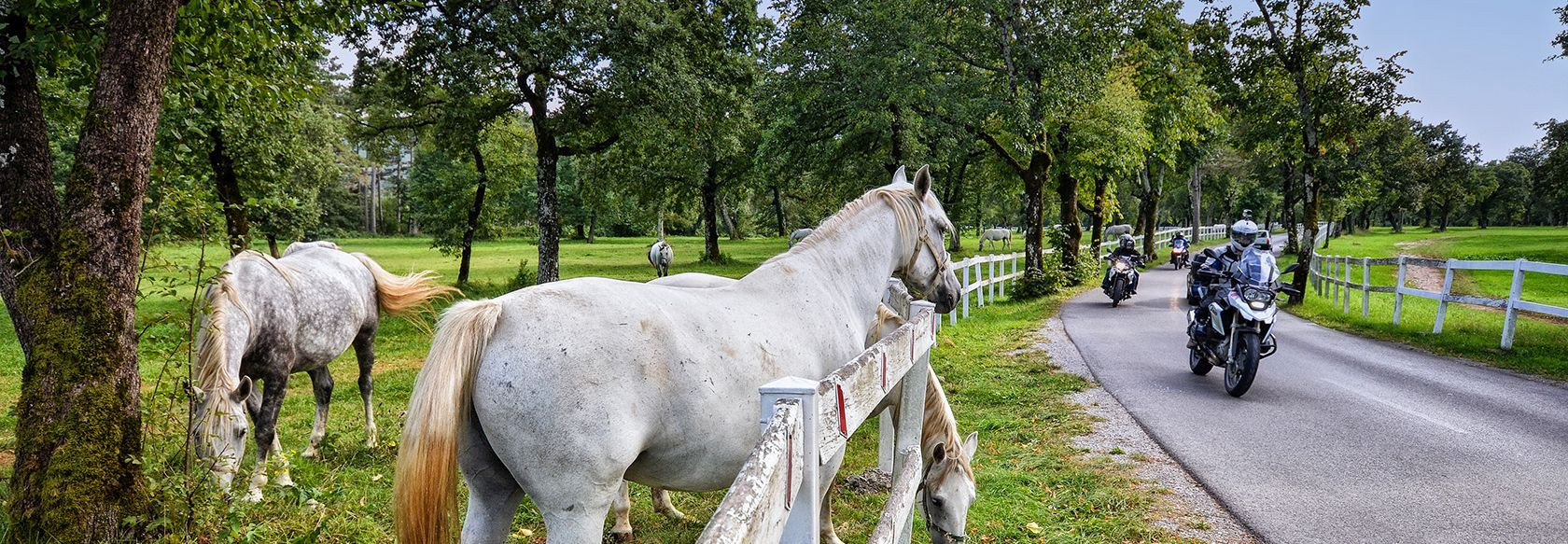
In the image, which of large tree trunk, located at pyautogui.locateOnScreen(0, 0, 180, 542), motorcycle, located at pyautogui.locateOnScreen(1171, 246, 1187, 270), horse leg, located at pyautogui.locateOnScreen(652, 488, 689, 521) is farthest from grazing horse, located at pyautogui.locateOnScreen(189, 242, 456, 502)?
motorcycle, located at pyautogui.locateOnScreen(1171, 246, 1187, 270)

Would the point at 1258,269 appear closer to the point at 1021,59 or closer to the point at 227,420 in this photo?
the point at 227,420

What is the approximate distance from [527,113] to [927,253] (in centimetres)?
1528

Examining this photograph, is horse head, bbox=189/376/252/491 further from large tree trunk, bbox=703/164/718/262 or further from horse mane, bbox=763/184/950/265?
large tree trunk, bbox=703/164/718/262

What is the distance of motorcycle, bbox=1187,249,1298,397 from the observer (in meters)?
7.00

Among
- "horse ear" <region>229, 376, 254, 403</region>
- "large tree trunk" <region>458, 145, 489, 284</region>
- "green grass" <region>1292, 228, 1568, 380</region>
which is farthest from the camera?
"large tree trunk" <region>458, 145, 489, 284</region>

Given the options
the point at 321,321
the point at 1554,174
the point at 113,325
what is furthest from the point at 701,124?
the point at 1554,174

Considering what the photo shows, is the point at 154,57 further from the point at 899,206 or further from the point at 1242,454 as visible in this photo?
the point at 1242,454

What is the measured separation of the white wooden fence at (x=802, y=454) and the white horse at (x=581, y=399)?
484mm

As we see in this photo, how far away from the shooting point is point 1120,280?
14477 millimetres

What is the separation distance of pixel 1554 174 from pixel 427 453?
44665 mm

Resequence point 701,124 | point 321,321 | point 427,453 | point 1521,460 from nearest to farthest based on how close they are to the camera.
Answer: point 427,453
point 1521,460
point 321,321
point 701,124

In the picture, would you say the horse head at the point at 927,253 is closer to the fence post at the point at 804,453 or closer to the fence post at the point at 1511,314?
the fence post at the point at 804,453

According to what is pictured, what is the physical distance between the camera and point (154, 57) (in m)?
2.97

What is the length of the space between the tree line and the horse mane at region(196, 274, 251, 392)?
580 millimetres
